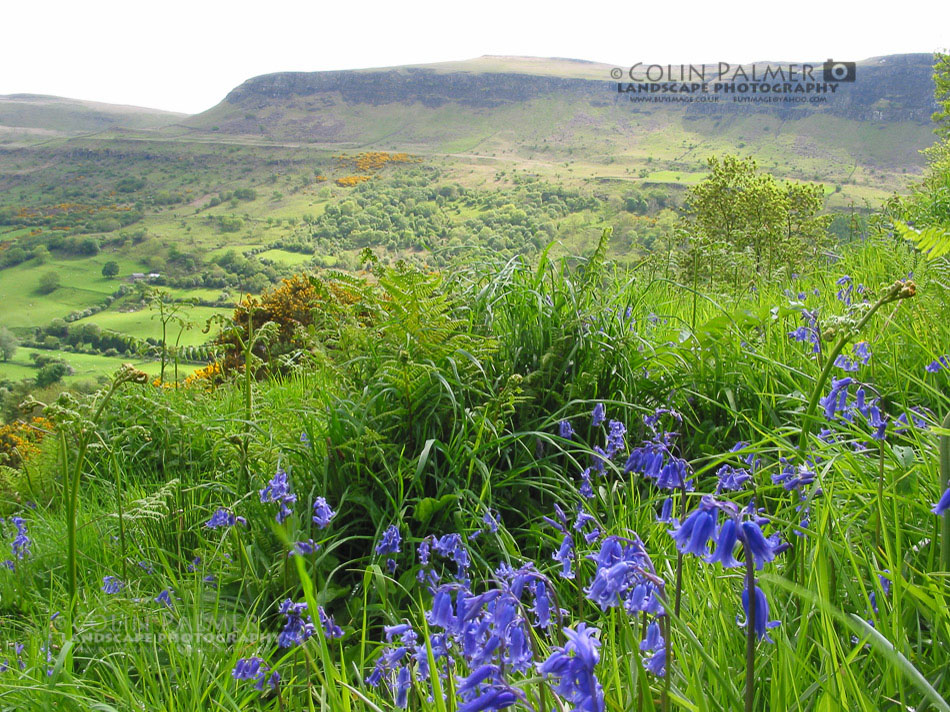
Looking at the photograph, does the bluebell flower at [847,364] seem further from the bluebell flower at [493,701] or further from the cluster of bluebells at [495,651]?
the bluebell flower at [493,701]

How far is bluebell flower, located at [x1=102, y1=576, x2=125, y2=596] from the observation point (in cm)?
230

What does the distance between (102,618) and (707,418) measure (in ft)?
9.23

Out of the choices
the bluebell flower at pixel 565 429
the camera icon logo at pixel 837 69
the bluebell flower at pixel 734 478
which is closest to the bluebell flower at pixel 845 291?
the bluebell flower at pixel 565 429

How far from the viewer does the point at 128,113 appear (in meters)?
104

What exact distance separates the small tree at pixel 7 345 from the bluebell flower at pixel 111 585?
34.5m

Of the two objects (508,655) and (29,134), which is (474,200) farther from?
(29,134)

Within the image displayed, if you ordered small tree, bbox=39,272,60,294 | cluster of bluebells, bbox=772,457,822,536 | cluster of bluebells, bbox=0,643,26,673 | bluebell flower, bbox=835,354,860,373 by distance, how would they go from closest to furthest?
1. cluster of bluebells, bbox=772,457,822,536
2. cluster of bluebells, bbox=0,643,26,673
3. bluebell flower, bbox=835,354,860,373
4. small tree, bbox=39,272,60,294

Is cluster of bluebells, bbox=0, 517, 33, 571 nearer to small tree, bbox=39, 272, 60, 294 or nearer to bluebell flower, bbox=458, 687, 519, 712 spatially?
bluebell flower, bbox=458, 687, 519, 712

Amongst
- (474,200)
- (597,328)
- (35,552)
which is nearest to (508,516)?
(597,328)

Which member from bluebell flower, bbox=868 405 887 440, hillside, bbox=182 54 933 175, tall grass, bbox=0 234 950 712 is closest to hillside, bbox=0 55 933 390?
hillside, bbox=182 54 933 175

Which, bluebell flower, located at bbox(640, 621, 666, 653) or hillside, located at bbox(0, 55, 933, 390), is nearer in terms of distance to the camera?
bluebell flower, located at bbox(640, 621, 666, 653)

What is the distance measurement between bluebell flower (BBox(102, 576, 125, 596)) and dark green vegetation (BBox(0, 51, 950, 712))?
8cm

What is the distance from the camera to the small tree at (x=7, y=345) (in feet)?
98.0

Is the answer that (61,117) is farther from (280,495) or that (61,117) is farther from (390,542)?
(390,542)
